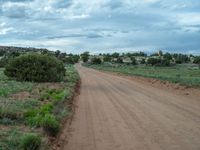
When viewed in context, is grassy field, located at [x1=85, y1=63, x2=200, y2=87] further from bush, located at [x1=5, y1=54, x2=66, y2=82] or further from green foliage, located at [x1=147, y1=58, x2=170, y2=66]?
green foliage, located at [x1=147, y1=58, x2=170, y2=66]

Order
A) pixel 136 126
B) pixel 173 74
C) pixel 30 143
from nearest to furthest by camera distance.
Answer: pixel 30 143, pixel 136 126, pixel 173 74

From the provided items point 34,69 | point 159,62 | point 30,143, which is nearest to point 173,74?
point 34,69

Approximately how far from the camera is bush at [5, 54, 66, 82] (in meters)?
45.3

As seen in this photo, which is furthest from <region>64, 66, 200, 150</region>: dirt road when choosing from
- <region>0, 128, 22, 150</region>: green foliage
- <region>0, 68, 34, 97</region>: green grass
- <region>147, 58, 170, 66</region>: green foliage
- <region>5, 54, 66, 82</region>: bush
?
<region>147, 58, 170, 66</region>: green foliage

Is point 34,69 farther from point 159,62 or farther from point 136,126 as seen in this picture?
point 159,62

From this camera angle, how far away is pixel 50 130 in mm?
15234

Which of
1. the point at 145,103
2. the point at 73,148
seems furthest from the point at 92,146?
the point at 145,103

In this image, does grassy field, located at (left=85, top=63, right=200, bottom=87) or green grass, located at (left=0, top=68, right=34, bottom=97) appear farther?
grassy field, located at (left=85, top=63, right=200, bottom=87)

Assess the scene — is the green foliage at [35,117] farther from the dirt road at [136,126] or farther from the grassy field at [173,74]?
the grassy field at [173,74]

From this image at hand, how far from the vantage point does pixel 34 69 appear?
45875mm

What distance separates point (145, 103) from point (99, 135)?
10887 mm

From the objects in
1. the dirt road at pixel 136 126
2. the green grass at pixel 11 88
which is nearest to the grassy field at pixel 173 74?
the green grass at pixel 11 88

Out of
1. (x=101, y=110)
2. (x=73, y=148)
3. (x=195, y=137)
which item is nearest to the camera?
(x=73, y=148)

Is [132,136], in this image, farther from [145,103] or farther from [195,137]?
[145,103]
